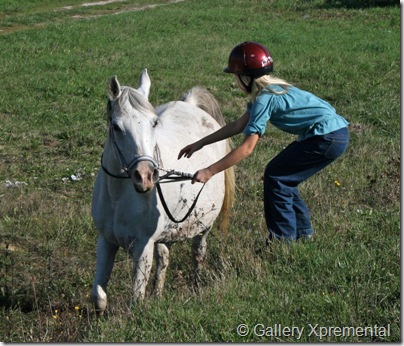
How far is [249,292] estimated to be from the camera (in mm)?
5574

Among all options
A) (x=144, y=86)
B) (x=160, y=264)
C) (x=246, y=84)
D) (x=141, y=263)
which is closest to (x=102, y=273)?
(x=141, y=263)

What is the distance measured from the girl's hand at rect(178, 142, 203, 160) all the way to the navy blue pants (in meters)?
0.65

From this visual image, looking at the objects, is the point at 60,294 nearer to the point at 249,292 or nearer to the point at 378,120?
the point at 249,292

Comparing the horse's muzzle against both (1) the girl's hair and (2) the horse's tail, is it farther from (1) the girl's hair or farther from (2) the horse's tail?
(2) the horse's tail

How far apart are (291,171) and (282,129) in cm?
36

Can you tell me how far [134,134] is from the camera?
18.0 feet

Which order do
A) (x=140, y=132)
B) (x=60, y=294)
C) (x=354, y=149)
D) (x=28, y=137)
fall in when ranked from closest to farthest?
(x=140, y=132) < (x=60, y=294) < (x=354, y=149) < (x=28, y=137)

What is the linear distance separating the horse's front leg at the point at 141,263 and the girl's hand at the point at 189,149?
0.79 metres

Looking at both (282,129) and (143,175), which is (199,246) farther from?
(143,175)

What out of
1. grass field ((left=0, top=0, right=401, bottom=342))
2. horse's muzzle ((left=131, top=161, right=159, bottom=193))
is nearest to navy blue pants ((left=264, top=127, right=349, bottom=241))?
grass field ((left=0, top=0, right=401, bottom=342))

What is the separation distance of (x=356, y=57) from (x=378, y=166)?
31.1 feet

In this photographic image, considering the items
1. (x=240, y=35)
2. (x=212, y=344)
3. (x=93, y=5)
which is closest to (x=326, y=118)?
(x=212, y=344)

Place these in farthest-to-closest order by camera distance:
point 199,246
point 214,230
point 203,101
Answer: point 203,101, point 214,230, point 199,246

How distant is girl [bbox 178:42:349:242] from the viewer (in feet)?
20.2
